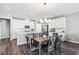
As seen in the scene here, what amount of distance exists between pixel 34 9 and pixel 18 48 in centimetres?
80

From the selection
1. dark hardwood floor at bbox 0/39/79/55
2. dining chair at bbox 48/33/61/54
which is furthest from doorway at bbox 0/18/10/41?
dining chair at bbox 48/33/61/54

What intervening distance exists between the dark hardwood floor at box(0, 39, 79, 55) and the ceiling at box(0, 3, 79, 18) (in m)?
0.53

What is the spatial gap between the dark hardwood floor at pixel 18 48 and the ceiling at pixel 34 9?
1.73ft

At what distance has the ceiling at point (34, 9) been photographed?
1.52 metres

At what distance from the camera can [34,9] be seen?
155 cm

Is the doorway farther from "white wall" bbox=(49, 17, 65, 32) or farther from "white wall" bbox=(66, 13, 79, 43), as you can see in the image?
"white wall" bbox=(66, 13, 79, 43)

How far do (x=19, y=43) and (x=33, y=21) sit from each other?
1.64 ft

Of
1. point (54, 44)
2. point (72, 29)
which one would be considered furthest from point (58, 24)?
point (54, 44)

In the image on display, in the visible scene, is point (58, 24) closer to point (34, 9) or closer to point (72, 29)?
point (72, 29)

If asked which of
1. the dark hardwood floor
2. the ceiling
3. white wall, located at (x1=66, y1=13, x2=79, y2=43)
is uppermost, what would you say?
the ceiling

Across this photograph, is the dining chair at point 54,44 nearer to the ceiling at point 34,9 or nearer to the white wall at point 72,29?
the white wall at point 72,29

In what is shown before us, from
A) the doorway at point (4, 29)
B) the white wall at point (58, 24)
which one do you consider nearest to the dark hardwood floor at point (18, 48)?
the doorway at point (4, 29)

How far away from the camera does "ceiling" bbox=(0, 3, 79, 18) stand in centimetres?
152

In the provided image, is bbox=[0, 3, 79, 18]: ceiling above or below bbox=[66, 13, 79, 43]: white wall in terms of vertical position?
above
